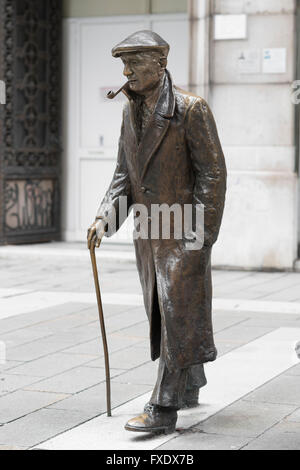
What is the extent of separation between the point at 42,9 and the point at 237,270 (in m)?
4.40

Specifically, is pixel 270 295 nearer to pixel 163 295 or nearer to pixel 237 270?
pixel 237 270

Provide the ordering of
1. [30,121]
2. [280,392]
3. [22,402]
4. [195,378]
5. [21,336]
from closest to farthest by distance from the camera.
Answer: [195,378], [22,402], [280,392], [21,336], [30,121]

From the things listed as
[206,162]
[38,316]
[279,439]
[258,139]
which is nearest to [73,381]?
[279,439]

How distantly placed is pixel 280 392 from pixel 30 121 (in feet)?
26.1

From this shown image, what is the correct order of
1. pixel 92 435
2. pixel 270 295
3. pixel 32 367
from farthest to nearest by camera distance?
1. pixel 270 295
2. pixel 32 367
3. pixel 92 435

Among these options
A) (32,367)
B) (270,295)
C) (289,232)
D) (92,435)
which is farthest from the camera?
(289,232)

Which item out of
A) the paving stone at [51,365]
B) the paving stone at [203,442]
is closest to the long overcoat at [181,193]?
the paving stone at [203,442]

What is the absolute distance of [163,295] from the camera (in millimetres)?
5109

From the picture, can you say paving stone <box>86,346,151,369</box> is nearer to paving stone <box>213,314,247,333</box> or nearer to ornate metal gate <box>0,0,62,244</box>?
paving stone <box>213,314,247,333</box>

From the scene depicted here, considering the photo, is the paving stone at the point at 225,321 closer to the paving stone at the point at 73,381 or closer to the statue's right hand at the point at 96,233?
the paving stone at the point at 73,381

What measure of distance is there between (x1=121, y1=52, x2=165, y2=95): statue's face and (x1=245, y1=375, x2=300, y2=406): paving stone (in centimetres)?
189

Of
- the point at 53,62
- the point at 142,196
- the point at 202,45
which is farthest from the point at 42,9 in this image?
the point at 142,196

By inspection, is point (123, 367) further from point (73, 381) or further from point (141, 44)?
point (141, 44)

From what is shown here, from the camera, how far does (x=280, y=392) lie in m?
5.91
